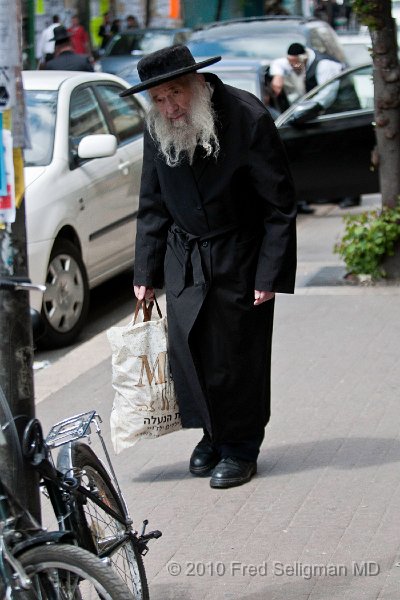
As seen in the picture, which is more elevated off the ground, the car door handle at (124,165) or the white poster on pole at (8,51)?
the white poster on pole at (8,51)

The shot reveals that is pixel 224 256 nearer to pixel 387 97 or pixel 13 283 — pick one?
pixel 13 283

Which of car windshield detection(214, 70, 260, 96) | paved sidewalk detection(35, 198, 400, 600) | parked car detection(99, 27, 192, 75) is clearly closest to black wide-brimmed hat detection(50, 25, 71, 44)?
car windshield detection(214, 70, 260, 96)

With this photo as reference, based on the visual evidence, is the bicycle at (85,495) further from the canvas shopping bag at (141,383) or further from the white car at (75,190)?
the white car at (75,190)

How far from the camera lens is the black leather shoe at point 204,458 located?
5.31 meters

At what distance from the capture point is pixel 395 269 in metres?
8.85

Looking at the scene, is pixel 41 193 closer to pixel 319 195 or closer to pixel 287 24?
pixel 319 195

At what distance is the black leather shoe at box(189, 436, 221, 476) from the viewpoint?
5309 millimetres

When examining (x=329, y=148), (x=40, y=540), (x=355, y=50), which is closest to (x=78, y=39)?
(x=355, y=50)

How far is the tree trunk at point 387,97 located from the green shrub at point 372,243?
18 centimetres

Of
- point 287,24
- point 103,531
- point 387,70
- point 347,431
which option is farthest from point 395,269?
point 287,24

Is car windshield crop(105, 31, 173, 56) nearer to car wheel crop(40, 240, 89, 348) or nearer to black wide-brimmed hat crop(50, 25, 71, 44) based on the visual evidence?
black wide-brimmed hat crop(50, 25, 71, 44)

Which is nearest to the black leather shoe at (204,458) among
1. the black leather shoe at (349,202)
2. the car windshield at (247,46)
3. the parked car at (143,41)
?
the black leather shoe at (349,202)

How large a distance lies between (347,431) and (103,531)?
7.14ft

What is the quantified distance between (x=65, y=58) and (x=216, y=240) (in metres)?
10.6
